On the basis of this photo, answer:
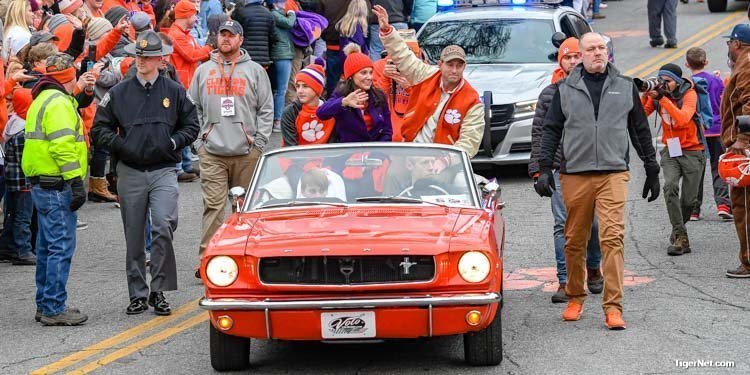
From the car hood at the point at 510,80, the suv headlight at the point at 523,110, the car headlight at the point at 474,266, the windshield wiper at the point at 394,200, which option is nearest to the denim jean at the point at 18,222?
the windshield wiper at the point at 394,200

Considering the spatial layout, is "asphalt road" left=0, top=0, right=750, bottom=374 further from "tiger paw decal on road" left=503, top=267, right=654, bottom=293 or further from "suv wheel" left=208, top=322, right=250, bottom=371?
"suv wheel" left=208, top=322, right=250, bottom=371

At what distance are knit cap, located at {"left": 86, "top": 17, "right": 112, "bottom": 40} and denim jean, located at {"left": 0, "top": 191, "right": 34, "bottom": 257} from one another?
115 inches

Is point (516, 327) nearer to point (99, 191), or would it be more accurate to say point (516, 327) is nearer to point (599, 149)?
point (599, 149)

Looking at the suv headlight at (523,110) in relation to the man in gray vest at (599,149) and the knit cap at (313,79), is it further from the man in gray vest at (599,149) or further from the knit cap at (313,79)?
the man in gray vest at (599,149)

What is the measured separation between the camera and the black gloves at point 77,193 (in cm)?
970

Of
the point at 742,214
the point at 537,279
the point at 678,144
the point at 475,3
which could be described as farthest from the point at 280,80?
the point at 742,214

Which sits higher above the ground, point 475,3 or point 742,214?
point 475,3

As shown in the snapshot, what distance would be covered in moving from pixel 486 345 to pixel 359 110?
3105mm

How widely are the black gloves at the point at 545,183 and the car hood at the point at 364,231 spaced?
747 millimetres

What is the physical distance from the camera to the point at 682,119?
1202 cm

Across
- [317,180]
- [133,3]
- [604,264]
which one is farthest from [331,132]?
[133,3]

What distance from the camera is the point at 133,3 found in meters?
17.5

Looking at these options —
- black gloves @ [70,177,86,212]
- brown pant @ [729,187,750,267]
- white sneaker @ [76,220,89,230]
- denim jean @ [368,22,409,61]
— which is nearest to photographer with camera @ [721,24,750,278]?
brown pant @ [729,187,750,267]

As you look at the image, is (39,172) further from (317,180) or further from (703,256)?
(703,256)
